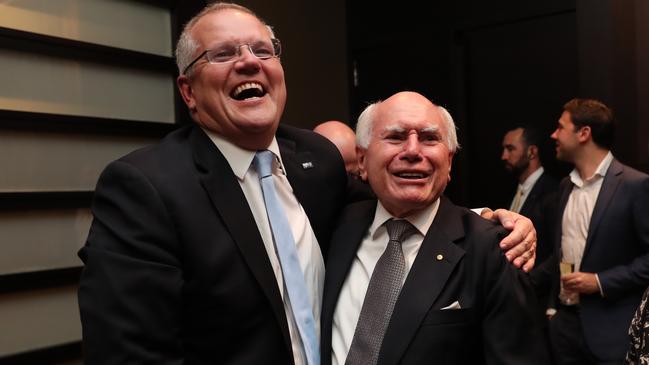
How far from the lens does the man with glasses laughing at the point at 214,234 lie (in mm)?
1373

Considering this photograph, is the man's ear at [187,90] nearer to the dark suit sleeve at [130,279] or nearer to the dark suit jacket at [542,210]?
the dark suit sleeve at [130,279]

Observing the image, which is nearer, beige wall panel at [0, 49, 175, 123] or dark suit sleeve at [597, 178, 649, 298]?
beige wall panel at [0, 49, 175, 123]

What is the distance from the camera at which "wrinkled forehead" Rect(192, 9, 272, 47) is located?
1.59 metres

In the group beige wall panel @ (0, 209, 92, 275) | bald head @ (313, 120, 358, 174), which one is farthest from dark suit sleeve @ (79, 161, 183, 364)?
bald head @ (313, 120, 358, 174)

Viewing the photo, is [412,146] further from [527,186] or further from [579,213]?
[527,186]

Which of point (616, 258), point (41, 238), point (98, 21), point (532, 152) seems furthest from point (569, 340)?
point (98, 21)

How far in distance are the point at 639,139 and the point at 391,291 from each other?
2.81m

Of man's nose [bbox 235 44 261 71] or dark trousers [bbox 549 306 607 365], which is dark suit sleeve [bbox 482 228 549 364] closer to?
man's nose [bbox 235 44 261 71]

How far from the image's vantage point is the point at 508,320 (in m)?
1.48

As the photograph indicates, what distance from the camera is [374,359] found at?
5.00 feet

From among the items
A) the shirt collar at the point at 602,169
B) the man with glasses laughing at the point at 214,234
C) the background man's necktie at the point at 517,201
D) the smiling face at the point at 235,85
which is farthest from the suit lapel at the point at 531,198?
the smiling face at the point at 235,85

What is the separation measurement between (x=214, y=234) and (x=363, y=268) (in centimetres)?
45

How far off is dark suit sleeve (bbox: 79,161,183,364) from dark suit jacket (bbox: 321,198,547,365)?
43 cm

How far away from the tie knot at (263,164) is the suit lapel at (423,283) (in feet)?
1.46
